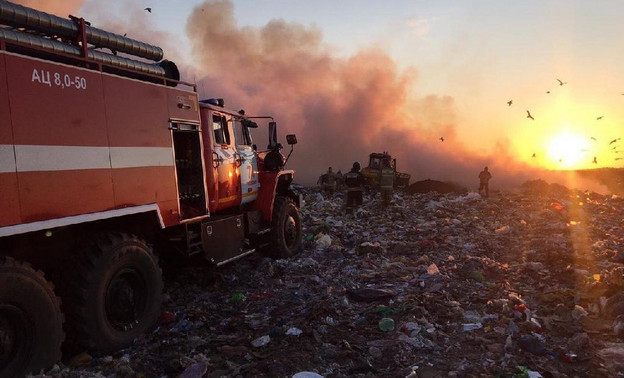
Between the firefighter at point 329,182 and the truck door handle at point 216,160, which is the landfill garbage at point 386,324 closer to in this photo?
the truck door handle at point 216,160

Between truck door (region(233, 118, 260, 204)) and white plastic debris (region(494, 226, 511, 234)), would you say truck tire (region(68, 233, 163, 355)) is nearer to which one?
truck door (region(233, 118, 260, 204))

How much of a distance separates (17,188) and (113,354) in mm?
1872

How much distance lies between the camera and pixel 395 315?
15.9ft

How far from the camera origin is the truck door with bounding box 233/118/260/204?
7.14 metres

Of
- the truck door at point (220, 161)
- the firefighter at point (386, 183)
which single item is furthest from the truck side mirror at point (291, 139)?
the firefighter at point (386, 183)

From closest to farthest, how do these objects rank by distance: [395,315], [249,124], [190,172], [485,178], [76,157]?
[76,157] → [395,315] → [190,172] → [249,124] → [485,178]

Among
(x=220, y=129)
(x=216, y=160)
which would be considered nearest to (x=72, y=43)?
(x=216, y=160)

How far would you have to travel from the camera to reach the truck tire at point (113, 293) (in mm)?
3971

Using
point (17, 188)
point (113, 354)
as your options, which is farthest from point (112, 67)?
point (113, 354)

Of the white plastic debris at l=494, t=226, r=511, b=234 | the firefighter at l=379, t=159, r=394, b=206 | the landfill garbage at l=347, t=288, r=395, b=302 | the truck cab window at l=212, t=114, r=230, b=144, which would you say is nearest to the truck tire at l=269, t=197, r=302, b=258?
the truck cab window at l=212, t=114, r=230, b=144

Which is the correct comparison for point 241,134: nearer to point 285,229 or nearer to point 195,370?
point 285,229

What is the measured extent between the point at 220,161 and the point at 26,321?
3397 mm

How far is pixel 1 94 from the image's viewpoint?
3.29 metres

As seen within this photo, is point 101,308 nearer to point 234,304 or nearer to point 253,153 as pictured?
point 234,304
